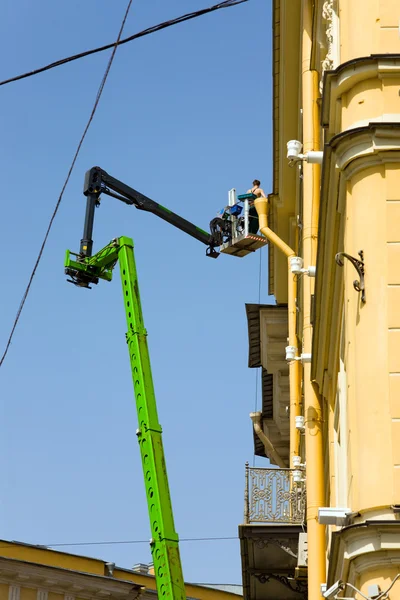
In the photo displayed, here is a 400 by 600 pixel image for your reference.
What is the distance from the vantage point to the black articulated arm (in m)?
24.7

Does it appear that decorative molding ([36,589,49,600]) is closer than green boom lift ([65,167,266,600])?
No

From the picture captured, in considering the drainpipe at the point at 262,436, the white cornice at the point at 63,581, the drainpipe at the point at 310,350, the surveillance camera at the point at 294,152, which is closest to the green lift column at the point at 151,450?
the drainpipe at the point at 310,350

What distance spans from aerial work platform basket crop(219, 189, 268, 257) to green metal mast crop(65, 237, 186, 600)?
74.8 inches

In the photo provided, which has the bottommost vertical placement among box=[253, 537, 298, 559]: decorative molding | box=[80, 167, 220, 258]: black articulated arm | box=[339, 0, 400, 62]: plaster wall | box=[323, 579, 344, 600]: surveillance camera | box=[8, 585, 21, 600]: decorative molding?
box=[323, 579, 344, 600]: surveillance camera

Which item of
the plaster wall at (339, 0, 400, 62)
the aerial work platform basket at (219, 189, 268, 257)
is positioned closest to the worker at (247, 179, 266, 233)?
the aerial work platform basket at (219, 189, 268, 257)

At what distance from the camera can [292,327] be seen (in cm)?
2025

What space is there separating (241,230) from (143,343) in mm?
2788

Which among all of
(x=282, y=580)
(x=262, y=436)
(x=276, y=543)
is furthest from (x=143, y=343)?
(x=262, y=436)

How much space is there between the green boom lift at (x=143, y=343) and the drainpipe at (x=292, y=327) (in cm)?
238

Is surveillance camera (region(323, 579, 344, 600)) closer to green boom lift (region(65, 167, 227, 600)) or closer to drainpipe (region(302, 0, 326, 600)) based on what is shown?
drainpipe (region(302, 0, 326, 600))

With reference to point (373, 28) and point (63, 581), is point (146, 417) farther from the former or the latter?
point (63, 581)

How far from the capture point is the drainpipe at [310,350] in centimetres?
1434

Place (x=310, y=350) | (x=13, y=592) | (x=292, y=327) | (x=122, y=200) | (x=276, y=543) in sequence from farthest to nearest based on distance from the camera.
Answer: (x=13, y=592) < (x=122, y=200) < (x=292, y=327) < (x=276, y=543) < (x=310, y=350)

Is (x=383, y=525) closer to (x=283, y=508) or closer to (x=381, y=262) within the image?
(x=381, y=262)
